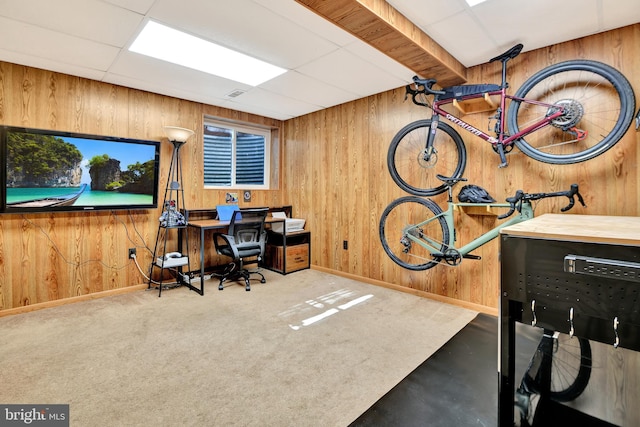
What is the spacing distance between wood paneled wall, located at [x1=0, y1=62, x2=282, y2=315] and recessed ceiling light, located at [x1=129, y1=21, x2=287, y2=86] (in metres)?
1.09

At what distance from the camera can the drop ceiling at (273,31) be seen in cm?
201

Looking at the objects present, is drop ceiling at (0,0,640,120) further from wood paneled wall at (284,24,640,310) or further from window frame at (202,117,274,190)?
window frame at (202,117,274,190)

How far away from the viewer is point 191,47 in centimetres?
256

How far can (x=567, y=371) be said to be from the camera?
1818 millimetres

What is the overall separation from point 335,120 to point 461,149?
1.83 metres

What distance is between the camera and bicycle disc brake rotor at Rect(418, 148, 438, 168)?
3096 millimetres

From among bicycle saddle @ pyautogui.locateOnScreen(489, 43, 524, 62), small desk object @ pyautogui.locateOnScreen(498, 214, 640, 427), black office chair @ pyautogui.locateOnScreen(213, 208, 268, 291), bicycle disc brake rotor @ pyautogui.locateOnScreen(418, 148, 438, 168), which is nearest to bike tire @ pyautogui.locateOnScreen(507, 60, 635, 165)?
bicycle saddle @ pyautogui.locateOnScreen(489, 43, 524, 62)

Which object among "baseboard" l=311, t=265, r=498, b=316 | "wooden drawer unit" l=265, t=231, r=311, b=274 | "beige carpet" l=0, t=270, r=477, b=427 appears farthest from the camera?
"wooden drawer unit" l=265, t=231, r=311, b=274

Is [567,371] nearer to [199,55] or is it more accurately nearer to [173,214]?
[199,55]

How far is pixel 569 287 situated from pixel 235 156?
4319mm

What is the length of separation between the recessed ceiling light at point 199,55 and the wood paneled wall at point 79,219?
109 cm

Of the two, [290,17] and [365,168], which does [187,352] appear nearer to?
[290,17]

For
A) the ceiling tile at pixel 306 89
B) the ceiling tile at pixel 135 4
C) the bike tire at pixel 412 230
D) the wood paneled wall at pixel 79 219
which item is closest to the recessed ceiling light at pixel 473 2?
the ceiling tile at pixel 306 89

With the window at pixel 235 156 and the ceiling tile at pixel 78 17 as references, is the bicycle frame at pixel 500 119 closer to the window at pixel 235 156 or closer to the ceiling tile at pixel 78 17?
the ceiling tile at pixel 78 17
